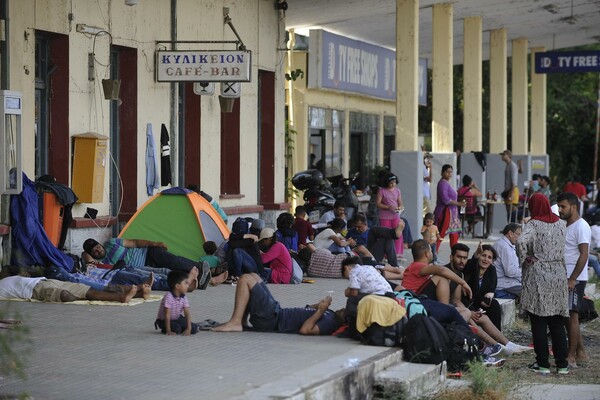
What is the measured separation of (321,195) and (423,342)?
1195 centimetres

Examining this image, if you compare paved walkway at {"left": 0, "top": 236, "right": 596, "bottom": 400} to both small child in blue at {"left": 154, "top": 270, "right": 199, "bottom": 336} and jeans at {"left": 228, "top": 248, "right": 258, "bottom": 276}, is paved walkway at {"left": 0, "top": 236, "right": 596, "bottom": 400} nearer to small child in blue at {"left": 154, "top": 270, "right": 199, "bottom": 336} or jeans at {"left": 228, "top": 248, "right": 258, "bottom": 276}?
small child in blue at {"left": 154, "top": 270, "right": 199, "bottom": 336}

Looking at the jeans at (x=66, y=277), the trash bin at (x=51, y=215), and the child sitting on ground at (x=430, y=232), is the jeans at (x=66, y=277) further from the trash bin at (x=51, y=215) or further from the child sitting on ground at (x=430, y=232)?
the child sitting on ground at (x=430, y=232)

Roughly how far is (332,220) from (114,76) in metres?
4.17

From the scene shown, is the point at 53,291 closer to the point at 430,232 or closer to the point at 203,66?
the point at 203,66

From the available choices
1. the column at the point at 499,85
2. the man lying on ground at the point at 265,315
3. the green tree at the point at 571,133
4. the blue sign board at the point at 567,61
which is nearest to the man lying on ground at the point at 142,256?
the man lying on ground at the point at 265,315

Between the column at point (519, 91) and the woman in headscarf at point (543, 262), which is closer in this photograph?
the woman in headscarf at point (543, 262)

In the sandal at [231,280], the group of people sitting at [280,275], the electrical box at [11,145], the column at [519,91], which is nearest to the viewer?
the group of people sitting at [280,275]

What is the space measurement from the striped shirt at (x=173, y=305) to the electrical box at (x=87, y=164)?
15.8 ft

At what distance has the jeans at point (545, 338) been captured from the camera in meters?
12.4

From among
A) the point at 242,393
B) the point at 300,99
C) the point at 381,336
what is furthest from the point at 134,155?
the point at 300,99

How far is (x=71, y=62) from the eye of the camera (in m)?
16.1

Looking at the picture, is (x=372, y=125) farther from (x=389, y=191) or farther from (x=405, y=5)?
(x=389, y=191)

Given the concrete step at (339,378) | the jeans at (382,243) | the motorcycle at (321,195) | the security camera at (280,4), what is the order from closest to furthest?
the concrete step at (339,378) < the jeans at (382,243) < the motorcycle at (321,195) < the security camera at (280,4)

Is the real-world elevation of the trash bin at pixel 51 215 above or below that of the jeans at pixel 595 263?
above
